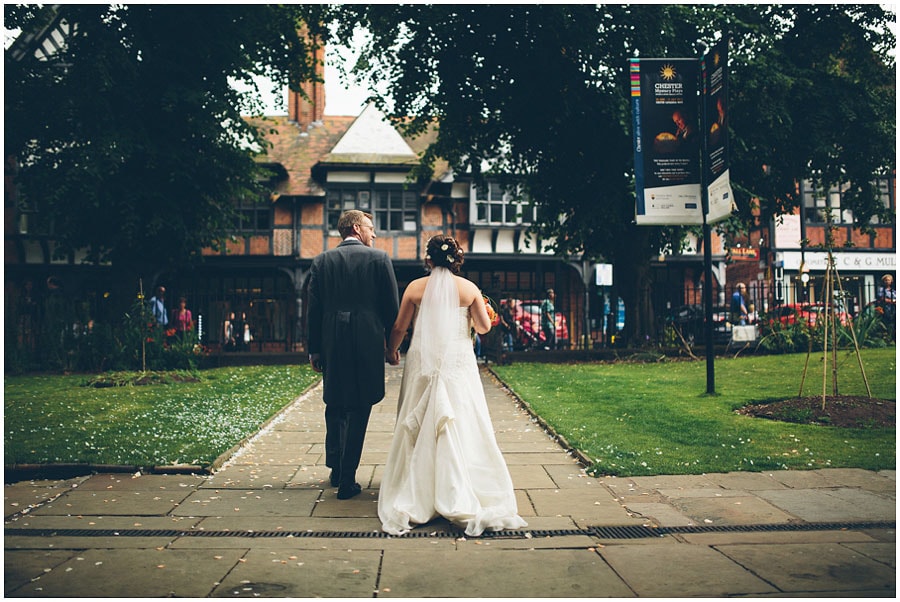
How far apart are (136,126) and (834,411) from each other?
15.8 metres

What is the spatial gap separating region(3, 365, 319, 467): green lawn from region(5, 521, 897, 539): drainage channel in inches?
68.3

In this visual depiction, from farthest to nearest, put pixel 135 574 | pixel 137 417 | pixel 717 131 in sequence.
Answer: pixel 717 131, pixel 137 417, pixel 135 574

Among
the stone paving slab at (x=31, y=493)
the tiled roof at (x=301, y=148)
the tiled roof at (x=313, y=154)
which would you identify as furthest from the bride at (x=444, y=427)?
the tiled roof at (x=301, y=148)

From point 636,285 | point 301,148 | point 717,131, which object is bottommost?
point 636,285

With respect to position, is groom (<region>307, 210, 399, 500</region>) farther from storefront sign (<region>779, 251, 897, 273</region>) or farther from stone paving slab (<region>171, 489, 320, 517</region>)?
storefront sign (<region>779, 251, 897, 273</region>)

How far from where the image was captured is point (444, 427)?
4.65 m

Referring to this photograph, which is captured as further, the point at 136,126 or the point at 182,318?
the point at 136,126

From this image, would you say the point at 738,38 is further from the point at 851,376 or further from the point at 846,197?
the point at 851,376

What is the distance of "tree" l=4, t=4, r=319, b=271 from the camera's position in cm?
1722

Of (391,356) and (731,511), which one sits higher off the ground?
(391,356)

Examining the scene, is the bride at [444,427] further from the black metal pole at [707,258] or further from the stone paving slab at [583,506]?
the black metal pole at [707,258]

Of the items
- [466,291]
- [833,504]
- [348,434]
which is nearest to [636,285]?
[833,504]

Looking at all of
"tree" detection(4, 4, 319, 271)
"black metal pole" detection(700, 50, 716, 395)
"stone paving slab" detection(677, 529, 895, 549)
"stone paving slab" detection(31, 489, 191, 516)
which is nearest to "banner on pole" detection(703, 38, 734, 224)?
"black metal pole" detection(700, 50, 716, 395)

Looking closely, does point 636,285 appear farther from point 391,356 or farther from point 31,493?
point 31,493
